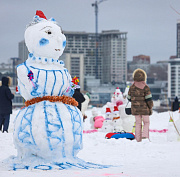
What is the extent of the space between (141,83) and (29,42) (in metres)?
4.01

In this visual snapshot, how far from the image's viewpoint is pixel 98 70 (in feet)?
425

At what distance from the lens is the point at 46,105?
6.18 meters

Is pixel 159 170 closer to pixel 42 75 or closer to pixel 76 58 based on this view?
pixel 42 75

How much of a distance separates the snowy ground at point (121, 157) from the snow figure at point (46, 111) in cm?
41

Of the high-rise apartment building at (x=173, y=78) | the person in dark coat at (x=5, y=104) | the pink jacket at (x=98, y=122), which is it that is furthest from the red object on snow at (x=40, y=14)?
the high-rise apartment building at (x=173, y=78)

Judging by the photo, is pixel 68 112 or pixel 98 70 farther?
pixel 98 70

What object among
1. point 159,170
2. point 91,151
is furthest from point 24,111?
point 91,151

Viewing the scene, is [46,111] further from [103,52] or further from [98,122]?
[103,52]

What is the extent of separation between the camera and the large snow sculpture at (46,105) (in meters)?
6.03

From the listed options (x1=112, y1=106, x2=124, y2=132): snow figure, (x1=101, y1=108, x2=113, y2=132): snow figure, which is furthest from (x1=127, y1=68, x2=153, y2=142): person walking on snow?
(x1=101, y1=108, x2=113, y2=132): snow figure

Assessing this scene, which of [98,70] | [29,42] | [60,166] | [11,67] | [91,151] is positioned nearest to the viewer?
[60,166]

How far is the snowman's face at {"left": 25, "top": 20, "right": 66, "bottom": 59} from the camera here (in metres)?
6.50

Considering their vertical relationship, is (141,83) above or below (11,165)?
above

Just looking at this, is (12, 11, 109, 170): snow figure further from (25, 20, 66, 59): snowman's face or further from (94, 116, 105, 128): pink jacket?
(94, 116, 105, 128): pink jacket
